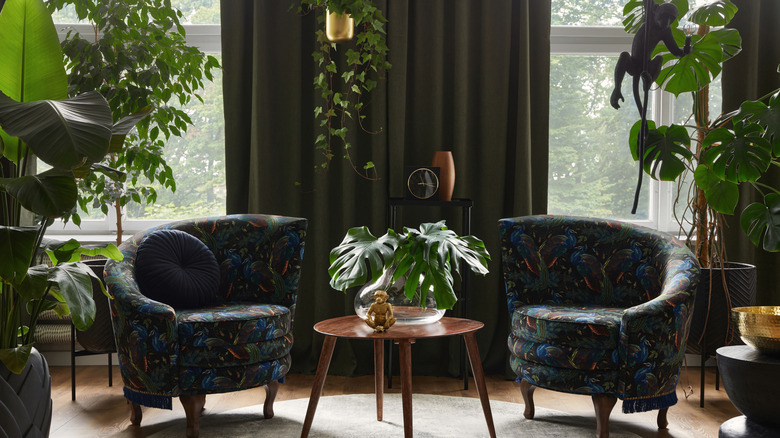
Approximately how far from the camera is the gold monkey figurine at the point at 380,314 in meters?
2.47

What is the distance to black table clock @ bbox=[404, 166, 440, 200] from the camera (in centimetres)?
363

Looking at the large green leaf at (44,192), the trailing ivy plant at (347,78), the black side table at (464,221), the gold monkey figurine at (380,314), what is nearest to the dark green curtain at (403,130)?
the trailing ivy plant at (347,78)

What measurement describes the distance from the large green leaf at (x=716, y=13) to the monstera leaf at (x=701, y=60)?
14 cm

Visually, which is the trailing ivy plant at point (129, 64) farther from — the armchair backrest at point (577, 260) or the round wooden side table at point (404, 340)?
the armchair backrest at point (577, 260)

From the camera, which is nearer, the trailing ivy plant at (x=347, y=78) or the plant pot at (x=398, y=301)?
the plant pot at (x=398, y=301)

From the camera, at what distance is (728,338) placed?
3.31 metres

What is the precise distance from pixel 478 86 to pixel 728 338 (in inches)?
73.3

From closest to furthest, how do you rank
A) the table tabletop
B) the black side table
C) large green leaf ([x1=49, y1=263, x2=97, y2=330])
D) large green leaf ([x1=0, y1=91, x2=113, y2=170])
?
1. large green leaf ([x1=0, y1=91, x2=113, y2=170])
2. large green leaf ([x1=49, y1=263, x2=97, y2=330])
3. the table tabletop
4. the black side table

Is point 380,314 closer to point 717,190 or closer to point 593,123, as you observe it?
point 717,190

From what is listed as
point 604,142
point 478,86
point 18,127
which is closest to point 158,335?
point 18,127

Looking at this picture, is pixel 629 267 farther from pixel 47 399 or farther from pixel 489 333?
pixel 47 399

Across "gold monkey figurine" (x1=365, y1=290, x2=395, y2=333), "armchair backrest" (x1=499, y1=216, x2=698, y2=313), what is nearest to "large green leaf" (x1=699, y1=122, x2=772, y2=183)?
"armchair backrest" (x1=499, y1=216, x2=698, y2=313)

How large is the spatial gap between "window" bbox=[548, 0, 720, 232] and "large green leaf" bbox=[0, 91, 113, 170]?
3.09 metres

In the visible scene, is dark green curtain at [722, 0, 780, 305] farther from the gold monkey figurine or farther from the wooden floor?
the gold monkey figurine
